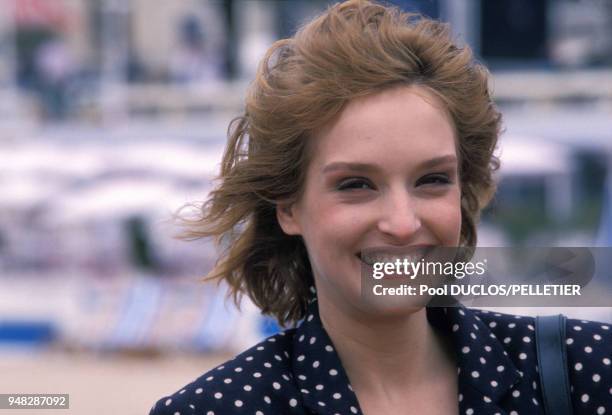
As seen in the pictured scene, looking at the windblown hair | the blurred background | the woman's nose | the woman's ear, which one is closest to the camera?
the woman's nose

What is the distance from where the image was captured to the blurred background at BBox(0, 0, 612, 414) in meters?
12.3

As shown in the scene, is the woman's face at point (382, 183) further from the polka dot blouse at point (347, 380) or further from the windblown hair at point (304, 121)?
the polka dot blouse at point (347, 380)

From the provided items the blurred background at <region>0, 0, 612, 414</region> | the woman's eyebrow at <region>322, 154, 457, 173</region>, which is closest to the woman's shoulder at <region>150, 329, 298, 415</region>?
the woman's eyebrow at <region>322, 154, 457, 173</region>

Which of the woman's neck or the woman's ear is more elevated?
the woman's ear

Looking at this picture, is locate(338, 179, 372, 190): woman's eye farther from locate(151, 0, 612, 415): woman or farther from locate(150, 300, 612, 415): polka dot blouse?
locate(150, 300, 612, 415): polka dot blouse

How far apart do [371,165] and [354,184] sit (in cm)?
5

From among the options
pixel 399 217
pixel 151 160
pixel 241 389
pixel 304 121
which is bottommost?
pixel 241 389

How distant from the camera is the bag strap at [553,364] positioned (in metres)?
1.98

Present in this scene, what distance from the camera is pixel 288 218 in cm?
219

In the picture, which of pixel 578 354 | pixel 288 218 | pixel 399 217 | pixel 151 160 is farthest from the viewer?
pixel 151 160

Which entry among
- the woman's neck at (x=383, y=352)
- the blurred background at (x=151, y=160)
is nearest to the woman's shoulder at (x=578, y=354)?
the woman's neck at (x=383, y=352)

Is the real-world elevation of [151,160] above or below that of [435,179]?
above

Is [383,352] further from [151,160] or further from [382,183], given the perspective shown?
[151,160]

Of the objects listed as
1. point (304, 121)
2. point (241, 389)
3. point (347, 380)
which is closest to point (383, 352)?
point (347, 380)
